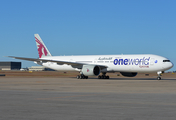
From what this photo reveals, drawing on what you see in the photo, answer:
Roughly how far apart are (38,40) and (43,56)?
11.4ft

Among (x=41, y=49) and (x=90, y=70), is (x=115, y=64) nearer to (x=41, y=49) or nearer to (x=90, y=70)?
(x=90, y=70)

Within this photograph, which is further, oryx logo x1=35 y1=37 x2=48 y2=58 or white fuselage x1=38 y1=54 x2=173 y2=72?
oryx logo x1=35 y1=37 x2=48 y2=58

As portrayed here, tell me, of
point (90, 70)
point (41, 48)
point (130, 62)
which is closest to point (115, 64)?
point (130, 62)

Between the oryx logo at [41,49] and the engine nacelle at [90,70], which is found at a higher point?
the oryx logo at [41,49]

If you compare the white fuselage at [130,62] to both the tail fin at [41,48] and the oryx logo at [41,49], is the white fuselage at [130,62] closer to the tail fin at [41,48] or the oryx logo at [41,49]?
the tail fin at [41,48]

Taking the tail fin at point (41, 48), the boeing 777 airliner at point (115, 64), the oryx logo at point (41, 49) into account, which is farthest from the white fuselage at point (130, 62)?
the oryx logo at point (41, 49)

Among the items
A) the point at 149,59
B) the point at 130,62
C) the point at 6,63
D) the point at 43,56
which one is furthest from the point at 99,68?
the point at 6,63

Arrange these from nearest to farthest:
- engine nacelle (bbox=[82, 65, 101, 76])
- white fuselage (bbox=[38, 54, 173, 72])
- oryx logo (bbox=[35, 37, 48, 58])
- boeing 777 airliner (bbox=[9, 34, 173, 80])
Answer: white fuselage (bbox=[38, 54, 173, 72]), boeing 777 airliner (bbox=[9, 34, 173, 80]), engine nacelle (bbox=[82, 65, 101, 76]), oryx logo (bbox=[35, 37, 48, 58])

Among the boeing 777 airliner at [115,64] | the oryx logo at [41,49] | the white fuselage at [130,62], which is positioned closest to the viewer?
the white fuselage at [130,62]

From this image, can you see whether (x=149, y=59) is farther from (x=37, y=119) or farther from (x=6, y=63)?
(x=6, y=63)

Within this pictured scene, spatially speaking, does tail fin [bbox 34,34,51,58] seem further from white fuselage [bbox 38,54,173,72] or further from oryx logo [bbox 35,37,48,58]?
white fuselage [bbox 38,54,173,72]

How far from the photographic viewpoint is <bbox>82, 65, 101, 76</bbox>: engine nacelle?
42.6 meters

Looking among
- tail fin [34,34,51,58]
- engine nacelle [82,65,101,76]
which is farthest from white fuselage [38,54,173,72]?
tail fin [34,34,51,58]

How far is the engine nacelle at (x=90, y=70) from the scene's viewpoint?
1676 inches
